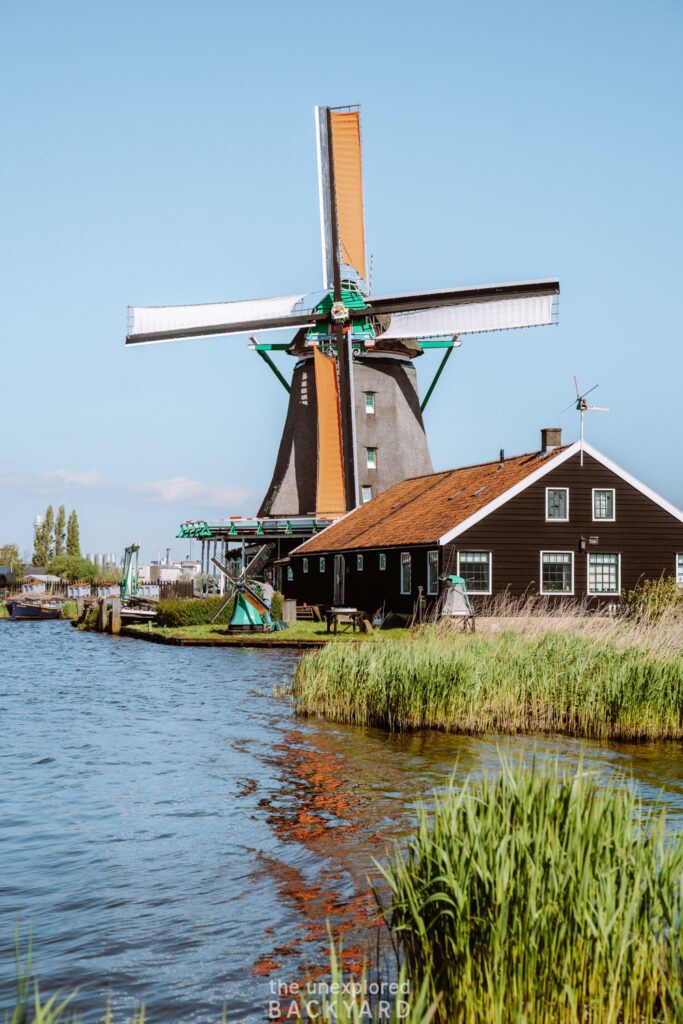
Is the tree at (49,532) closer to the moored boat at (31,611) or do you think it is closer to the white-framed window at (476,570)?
the moored boat at (31,611)

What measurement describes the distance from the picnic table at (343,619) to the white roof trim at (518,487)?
4.31 metres

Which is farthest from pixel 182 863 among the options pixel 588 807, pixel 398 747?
pixel 398 747

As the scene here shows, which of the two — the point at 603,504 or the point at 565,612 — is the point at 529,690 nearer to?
the point at 565,612

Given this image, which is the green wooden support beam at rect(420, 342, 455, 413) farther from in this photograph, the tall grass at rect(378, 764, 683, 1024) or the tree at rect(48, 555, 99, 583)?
the tree at rect(48, 555, 99, 583)

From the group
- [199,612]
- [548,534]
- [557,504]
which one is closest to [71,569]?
[199,612]

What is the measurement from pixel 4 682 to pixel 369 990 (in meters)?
19.5

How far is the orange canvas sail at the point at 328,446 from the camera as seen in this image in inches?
1563

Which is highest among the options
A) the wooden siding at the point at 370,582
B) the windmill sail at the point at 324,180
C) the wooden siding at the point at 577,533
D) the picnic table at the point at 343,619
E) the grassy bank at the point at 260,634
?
the windmill sail at the point at 324,180

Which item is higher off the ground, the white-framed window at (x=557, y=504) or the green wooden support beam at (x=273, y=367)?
the green wooden support beam at (x=273, y=367)

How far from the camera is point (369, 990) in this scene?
17.0ft

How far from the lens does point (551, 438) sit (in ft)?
102

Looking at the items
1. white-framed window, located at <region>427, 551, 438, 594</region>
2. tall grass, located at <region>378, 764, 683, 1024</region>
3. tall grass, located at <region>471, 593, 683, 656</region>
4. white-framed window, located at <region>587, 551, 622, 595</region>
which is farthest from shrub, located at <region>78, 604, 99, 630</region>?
tall grass, located at <region>378, 764, 683, 1024</region>

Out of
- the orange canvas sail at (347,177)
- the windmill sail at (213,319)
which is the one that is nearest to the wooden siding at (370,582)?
the windmill sail at (213,319)

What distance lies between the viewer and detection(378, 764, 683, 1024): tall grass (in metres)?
4.09
